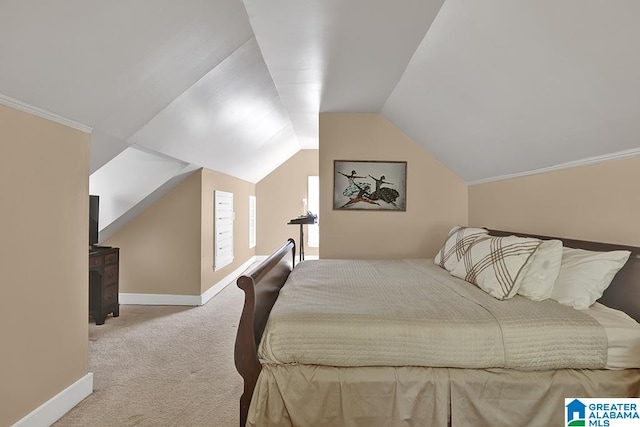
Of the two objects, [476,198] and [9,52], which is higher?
[9,52]

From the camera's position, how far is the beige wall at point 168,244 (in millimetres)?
4699

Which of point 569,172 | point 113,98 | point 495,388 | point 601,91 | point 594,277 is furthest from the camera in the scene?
point 569,172

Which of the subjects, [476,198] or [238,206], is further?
[238,206]

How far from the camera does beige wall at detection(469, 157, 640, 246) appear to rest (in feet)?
7.06

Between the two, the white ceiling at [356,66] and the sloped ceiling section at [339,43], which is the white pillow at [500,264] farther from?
the sloped ceiling section at [339,43]

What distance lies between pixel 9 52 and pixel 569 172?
3.28 m

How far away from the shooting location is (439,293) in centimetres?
231

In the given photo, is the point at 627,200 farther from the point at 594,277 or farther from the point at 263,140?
the point at 263,140

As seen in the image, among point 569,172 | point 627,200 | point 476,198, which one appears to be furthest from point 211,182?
point 627,200

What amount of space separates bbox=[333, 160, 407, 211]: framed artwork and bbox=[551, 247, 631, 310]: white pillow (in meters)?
2.23

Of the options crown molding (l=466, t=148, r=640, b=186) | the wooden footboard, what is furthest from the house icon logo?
the wooden footboard

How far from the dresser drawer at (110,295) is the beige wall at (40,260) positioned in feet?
5.23

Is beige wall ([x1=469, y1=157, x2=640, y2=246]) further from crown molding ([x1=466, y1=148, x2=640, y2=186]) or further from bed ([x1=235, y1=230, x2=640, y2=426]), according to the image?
bed ([x1=235, y1=230, x2=640, y2=426])

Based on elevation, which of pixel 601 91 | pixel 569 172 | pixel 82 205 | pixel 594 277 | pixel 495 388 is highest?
pixel 601 91
